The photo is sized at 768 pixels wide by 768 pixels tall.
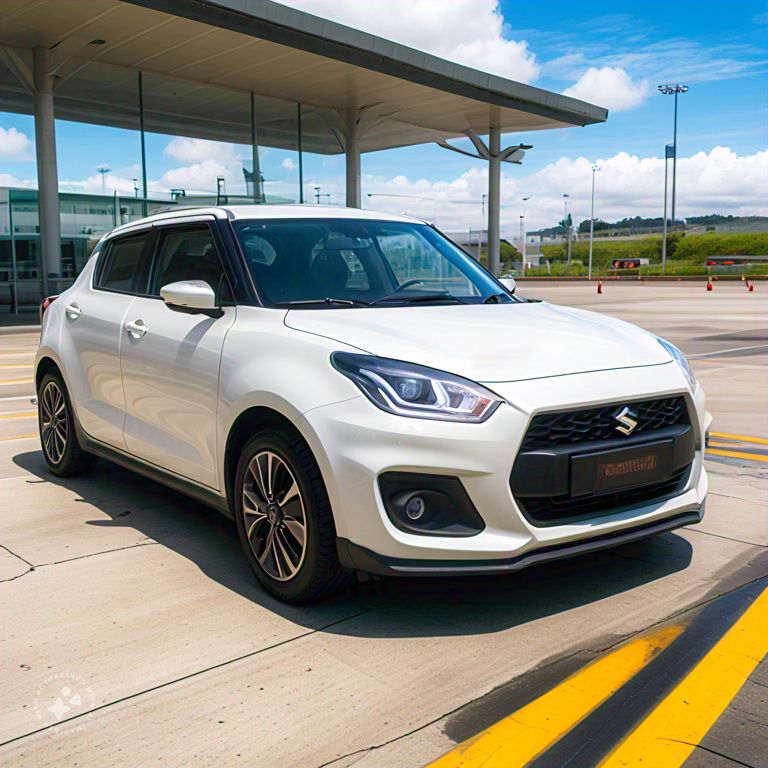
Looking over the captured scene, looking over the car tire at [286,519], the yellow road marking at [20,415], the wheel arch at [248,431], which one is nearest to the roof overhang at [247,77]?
the yellow road marking at [20,415]

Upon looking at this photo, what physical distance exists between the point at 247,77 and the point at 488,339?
73.2 ft

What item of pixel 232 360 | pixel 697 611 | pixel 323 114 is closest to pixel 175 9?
pixel 323 114

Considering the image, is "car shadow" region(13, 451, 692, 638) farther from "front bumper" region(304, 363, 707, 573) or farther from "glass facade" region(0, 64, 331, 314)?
"glass facade" region(0, 64, 331, 314)

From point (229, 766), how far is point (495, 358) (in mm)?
1838

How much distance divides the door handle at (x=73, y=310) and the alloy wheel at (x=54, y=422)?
50cm

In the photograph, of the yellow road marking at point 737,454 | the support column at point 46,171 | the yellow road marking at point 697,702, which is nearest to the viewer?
the yellow road marking at point 697,702

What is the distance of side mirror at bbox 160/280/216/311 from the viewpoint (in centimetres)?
438

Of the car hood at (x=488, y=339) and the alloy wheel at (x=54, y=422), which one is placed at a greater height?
the car hood at (x=488, y=339)

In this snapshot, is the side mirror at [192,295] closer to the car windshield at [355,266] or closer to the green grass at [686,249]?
the car windshield at [355,266]

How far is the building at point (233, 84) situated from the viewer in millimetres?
19422

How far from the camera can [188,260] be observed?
5.00m

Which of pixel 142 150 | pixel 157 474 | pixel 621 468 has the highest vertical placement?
pixel 142 150
